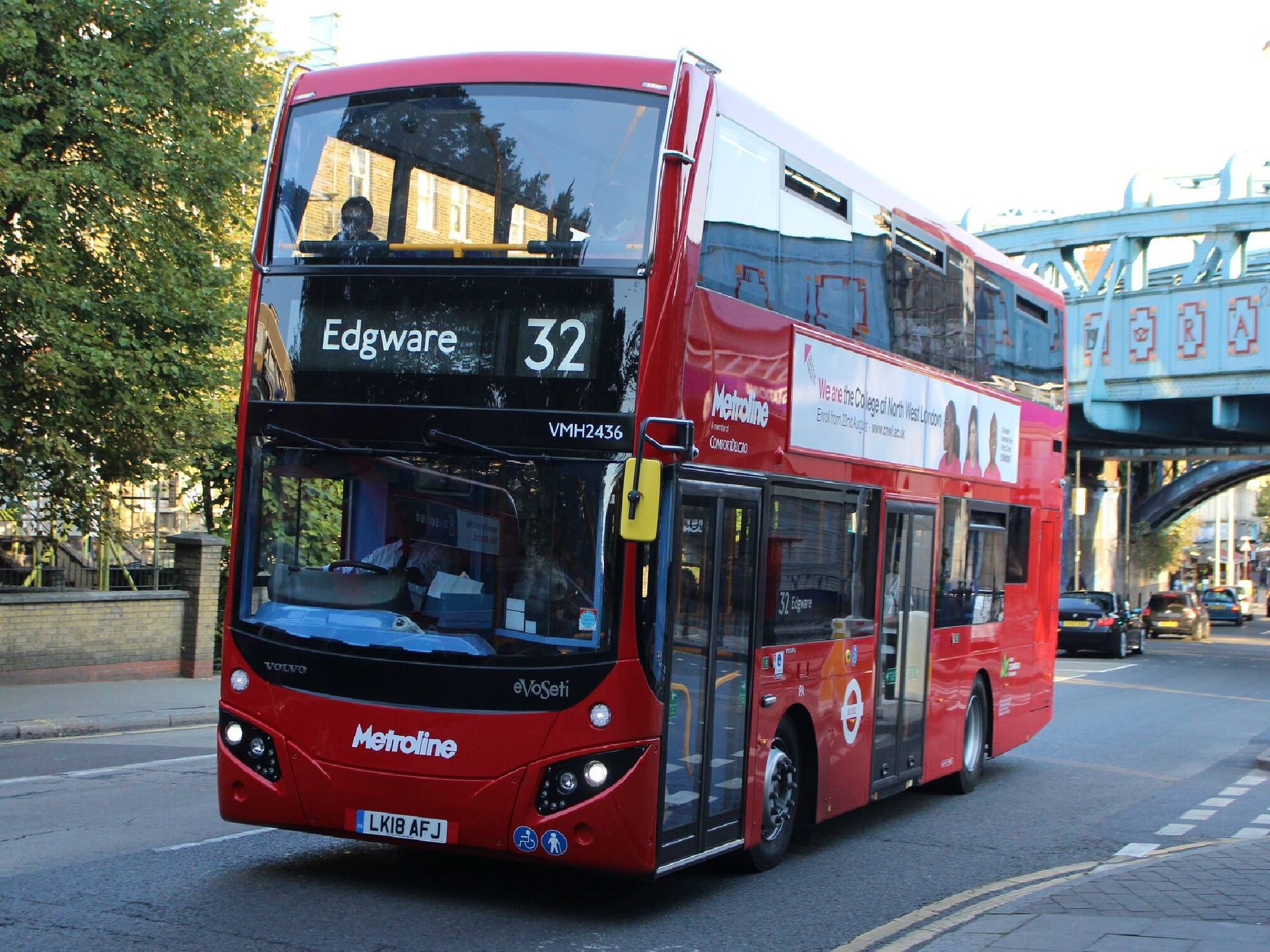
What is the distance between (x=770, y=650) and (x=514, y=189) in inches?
121

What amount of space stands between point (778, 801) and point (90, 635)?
1383cm

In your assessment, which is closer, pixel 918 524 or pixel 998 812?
pixel 918 524

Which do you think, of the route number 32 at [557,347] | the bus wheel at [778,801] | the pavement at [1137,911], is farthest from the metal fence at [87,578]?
the pavement at [1137,911]

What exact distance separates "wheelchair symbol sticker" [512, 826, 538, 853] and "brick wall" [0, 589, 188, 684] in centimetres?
1371

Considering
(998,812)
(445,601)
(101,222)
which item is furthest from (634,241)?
(101,222)

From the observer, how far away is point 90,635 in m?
20.3

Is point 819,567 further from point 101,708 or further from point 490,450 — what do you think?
point 101,708

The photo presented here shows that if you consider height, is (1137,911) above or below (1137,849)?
above

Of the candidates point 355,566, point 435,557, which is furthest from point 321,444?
point 435,557

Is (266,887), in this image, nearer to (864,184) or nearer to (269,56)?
(864,184)

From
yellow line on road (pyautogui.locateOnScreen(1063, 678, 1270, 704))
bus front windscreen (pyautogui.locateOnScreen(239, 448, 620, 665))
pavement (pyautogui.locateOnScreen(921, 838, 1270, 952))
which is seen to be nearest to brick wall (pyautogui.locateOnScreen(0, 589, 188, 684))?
bus front windscreen (pyautogui.locateOnScreen(239, 448, 620, 665))

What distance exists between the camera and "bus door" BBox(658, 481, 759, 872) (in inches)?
303

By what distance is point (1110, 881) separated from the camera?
8609 mm

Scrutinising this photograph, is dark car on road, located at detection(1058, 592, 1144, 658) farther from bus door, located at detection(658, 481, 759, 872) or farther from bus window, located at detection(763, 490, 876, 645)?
bus door, located at detection(658, 481, 759, 872)
